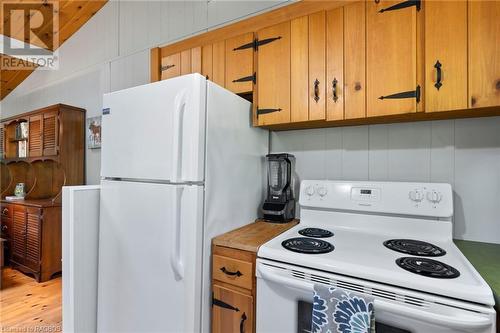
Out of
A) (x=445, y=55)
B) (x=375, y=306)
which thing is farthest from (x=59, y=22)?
(x=375, y=306)

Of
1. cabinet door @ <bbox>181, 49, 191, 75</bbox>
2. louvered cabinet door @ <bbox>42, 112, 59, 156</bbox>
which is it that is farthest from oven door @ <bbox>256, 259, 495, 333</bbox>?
louvered cabinet door @ <bbox>42, 112, 59, 156</bbox>

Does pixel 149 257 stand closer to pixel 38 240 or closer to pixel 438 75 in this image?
pixel 438 75

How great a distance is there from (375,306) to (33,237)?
11.9 feet

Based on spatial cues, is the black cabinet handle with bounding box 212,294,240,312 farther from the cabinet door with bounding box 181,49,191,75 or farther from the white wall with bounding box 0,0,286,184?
the white wall with bounding box 0,0,286,184

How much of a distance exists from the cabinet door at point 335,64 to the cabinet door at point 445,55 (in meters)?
0.40

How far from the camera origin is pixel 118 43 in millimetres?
3031

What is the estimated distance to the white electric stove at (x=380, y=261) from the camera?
0.86 metres

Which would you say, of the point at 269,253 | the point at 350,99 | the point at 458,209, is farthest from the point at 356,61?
the point at 269,253

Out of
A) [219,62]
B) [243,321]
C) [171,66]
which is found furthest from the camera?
[171,66]

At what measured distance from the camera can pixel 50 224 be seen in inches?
118

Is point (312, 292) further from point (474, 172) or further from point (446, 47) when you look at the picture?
point (446, 47)

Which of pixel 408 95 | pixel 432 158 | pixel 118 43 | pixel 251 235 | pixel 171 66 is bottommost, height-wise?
pixel 251 235

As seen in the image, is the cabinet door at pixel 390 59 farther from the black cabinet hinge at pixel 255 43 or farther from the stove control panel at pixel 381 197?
the black cabinet hinge at pixel 255 43

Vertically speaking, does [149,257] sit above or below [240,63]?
below
